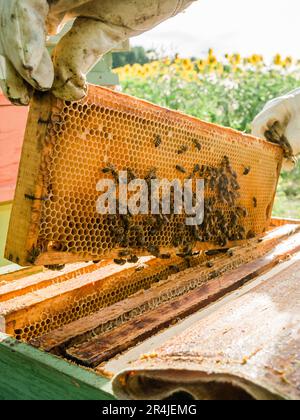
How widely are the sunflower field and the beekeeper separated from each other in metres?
7.50

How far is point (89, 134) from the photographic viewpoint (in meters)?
2.01

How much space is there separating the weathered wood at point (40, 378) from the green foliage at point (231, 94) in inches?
315

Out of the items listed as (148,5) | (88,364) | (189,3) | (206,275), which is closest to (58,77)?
(148,5)

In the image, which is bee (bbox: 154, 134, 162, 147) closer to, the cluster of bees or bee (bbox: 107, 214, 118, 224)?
the cluster of bees

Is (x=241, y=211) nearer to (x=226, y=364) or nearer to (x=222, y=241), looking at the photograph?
(x=222, y=241)

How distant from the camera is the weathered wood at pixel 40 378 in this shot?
4.50 ft

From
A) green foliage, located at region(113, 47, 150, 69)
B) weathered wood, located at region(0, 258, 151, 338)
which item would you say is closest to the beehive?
weathered wood, located at region(0, 258, 151, 338)

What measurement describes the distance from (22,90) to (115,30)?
1.41ft

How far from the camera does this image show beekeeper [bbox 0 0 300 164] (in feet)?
4.90

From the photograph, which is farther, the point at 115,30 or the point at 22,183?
the point at 22,183

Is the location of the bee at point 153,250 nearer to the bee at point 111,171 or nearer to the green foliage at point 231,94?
the bee at point 111,171

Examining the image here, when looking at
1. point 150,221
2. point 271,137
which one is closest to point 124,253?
point 150,221
